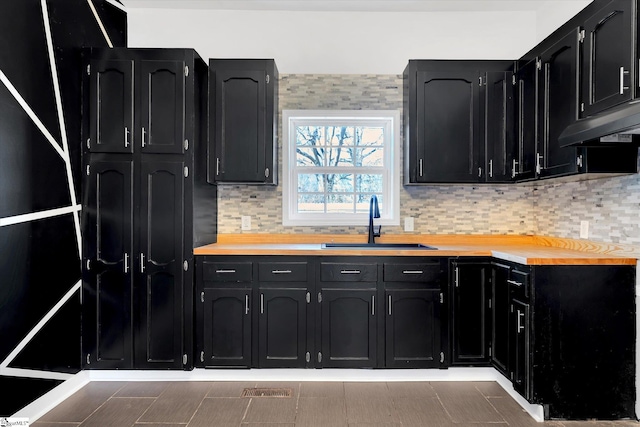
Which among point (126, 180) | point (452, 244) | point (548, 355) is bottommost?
point (548, 355)

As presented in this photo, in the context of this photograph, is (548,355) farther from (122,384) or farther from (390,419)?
(122,384)

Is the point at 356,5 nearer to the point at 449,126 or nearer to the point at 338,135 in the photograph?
the point at 338,135

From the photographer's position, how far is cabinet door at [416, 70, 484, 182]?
Answer: 3.20 metres

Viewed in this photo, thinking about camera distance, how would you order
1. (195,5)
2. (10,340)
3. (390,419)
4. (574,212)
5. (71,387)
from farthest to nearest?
1. (195,5)
2. (574,212)
3. (71,387)
4. (390,419)
5. (10,340)

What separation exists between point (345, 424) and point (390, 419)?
28 cm

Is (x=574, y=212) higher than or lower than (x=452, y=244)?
higher

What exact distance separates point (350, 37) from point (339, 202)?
1419mm

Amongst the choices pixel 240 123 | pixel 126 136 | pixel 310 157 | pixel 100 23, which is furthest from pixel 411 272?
pixel 100 23

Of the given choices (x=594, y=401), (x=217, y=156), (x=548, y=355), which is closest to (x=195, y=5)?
(x=217, y=156)

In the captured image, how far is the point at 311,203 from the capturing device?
3.65 m

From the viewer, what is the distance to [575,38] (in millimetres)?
2436

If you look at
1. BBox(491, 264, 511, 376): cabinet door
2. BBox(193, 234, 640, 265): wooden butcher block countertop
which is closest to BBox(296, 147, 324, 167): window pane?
BBox(193, 234, 640, 265): wooden butcher block countertop

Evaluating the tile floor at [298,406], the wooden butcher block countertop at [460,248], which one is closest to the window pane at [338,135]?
the wooden butcher block countertop at [460,248]

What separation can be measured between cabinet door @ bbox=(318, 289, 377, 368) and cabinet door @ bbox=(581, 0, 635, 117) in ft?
5.81
